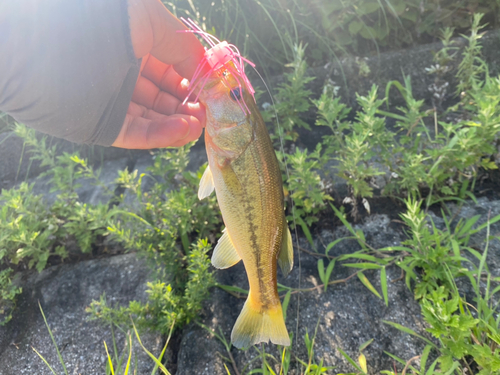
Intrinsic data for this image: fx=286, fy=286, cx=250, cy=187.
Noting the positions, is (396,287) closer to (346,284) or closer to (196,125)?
(346,284)

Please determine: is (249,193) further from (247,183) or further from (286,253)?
(286,253)

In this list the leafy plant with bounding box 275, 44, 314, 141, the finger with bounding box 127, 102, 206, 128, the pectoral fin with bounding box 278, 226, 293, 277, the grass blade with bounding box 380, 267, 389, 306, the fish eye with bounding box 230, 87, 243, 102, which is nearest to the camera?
the fish eye with bounding box 230, 87, 243, 102

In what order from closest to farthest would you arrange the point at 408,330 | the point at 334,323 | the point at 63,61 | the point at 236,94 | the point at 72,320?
the point at 63,61
the point at 236,94
the point at 408,330
the point at 334,323
the point at 72,320

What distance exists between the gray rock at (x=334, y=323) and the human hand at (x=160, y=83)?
1106 mm

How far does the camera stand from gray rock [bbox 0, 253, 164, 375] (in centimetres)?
178

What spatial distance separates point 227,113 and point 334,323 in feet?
4.64

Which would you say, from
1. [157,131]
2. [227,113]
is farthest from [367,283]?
[157,131]

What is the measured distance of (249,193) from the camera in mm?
1508

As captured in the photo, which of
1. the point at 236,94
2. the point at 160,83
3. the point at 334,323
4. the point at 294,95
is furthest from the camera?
the point at 294,95

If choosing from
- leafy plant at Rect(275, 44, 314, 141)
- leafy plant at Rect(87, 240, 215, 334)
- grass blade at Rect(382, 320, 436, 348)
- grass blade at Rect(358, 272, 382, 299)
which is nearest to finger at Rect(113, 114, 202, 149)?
leafy plant at Rect(87, 240, 215, 334)

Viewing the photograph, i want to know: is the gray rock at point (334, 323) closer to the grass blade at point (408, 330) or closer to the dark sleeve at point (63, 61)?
the grass blade at point (408, 330)

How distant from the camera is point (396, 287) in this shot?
1845 mm

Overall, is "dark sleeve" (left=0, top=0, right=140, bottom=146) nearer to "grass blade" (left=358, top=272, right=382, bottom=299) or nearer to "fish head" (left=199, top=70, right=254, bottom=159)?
"fish head" (left=199, top=70, right=254, bottom=159)

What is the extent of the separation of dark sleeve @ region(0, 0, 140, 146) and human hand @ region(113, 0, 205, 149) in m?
0.10
